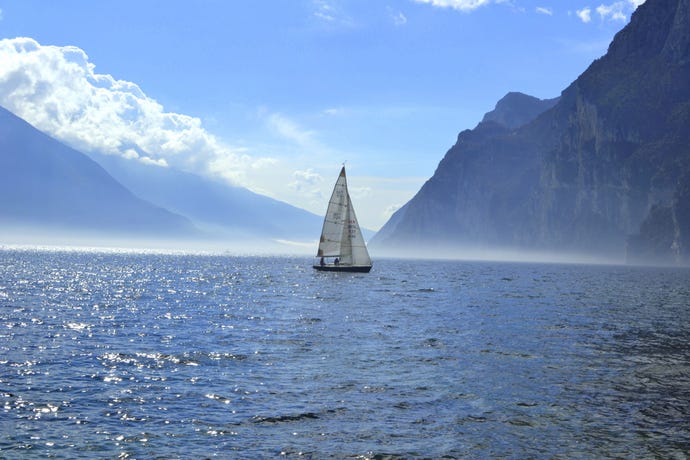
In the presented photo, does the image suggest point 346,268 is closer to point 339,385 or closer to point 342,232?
point 342,232

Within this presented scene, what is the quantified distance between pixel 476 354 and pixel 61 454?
21.9 metres

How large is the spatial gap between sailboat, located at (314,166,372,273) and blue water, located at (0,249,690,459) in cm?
5015

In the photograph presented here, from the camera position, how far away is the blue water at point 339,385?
58.1 ft

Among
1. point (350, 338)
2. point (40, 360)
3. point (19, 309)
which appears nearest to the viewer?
point (40, 360)

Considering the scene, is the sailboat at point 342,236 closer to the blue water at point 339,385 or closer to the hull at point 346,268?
the hull at point 346,268

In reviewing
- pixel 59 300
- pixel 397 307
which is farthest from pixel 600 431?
pixel 59 300

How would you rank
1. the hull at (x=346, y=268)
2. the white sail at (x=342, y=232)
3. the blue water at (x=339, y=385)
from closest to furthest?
the blue water at (x=339, y=385) → the white sail at (x=342, y=232) → the hull at (x=346, y=268)

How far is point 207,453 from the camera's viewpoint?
16.5 metres

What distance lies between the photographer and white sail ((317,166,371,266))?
98812 mm

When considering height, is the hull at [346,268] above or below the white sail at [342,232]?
below

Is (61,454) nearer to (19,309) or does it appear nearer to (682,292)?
(19,309)

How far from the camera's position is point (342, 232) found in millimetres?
101688

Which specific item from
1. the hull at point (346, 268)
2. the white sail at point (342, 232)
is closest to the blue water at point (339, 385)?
the white sail at point (342, 232)

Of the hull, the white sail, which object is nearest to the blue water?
the white sail
